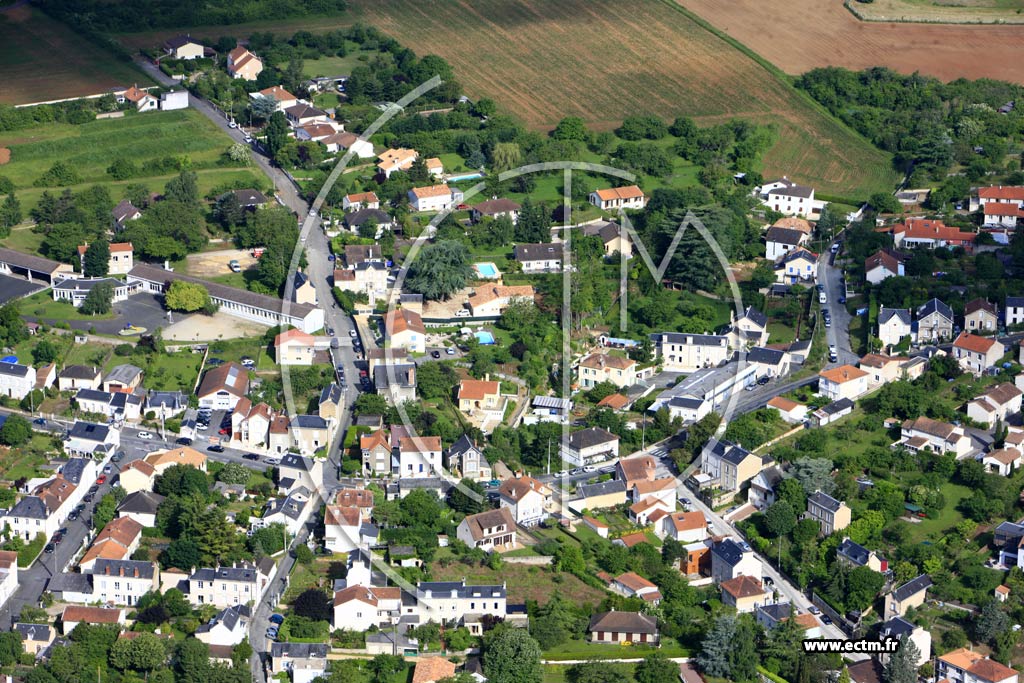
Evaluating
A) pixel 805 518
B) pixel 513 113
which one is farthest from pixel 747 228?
pixel 805 518

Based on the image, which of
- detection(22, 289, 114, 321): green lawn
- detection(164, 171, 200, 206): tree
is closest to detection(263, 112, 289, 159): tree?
detection(164, 171, 200, 206): tree

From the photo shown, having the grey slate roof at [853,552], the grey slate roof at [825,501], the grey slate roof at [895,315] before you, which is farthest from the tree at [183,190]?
the grey slate roof at [853,552]

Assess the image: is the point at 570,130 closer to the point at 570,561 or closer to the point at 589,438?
the point at 589,438

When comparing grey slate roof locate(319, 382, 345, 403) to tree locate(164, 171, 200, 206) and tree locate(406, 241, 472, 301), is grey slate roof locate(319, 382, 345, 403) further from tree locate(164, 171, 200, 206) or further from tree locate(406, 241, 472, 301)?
tree locate(164, 171, 200, 206)

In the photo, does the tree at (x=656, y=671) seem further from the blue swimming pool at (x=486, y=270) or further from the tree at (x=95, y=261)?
the tree at (x=95, y=261)

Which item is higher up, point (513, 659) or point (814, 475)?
point (814, 475)

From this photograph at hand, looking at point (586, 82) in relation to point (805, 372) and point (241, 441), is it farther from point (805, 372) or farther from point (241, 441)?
point (241, 441)

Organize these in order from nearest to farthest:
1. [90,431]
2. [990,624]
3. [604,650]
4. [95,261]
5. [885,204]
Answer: [604,650] < [990,624] < [90,431] < [95,261] < [885,204]

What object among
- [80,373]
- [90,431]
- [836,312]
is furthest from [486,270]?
[90,431]
